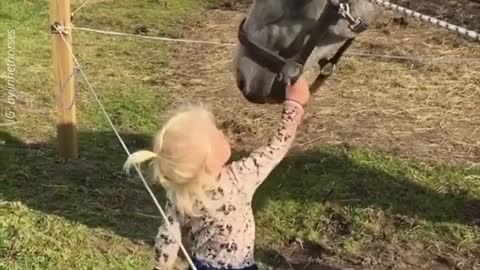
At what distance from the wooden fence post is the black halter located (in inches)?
48.2

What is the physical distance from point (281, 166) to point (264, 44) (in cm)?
131

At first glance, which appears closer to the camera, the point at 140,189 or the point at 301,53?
the point at 301,53

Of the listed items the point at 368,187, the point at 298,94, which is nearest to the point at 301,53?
the point at 298,94

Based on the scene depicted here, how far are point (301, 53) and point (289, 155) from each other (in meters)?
1.41

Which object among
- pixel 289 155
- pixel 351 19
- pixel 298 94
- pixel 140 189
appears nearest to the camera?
pixel 298 94

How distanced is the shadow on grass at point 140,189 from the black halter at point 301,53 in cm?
95

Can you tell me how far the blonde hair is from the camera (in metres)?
1.96

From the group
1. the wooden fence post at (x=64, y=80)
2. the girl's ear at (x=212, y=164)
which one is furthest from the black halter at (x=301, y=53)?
the wooden fence post at (x=64, y=80)

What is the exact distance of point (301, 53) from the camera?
99.5 inches

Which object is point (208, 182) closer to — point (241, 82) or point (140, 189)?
point (241, 82)

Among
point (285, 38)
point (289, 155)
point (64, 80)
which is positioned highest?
point (285, 38)

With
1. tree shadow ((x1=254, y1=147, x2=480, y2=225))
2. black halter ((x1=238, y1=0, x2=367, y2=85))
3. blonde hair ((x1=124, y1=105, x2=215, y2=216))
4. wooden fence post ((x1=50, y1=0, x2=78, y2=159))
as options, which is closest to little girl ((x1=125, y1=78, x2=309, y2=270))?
blonde hair ((x1=124, y1=105, x2=215, y2=216))

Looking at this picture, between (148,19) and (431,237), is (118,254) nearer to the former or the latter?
(431,237)

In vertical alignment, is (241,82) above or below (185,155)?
below
